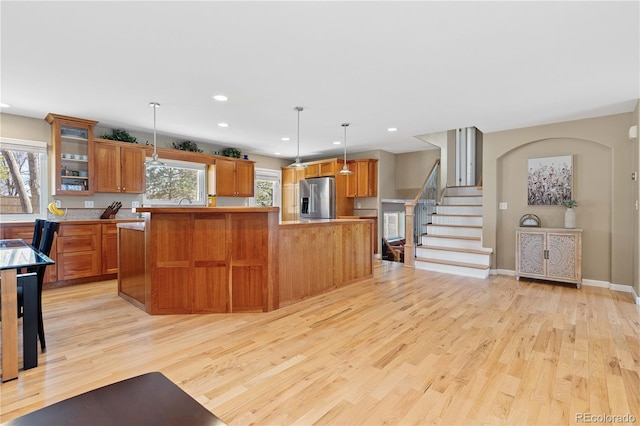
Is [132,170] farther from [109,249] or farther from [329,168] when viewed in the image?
[329,168]

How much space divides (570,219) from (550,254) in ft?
1.95

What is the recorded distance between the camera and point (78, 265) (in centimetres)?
462

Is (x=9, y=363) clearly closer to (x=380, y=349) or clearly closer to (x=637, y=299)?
(x=380, y=349)

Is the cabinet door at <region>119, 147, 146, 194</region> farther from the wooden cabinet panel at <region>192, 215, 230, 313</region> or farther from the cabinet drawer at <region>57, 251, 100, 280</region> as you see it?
the wooden cabinet panel at <region>192, 215, 230, 313</region>

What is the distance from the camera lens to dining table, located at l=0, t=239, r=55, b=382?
82.6 inches

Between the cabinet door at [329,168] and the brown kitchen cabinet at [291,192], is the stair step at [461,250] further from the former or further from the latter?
the brown kitchen cabinet at [291,192]

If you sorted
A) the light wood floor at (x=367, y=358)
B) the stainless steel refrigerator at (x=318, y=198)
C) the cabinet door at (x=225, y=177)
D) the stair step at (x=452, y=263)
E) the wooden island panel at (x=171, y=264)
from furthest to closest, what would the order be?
the stainless steel refrigerator at (x=318, y=198)
the cabinet door at (x=225, y=177)
the stair step at (x=452, y=263)
the wooden island panel at (x=171, y=264)
the light wood floor at (x=367, y=358)

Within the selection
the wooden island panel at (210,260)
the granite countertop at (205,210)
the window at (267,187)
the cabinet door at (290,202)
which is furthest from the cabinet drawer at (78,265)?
the cabinet door at (290,202)

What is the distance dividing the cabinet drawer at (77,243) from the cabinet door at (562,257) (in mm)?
6832

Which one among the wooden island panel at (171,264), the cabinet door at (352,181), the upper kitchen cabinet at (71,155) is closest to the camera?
the wooden island panel at (171,264)


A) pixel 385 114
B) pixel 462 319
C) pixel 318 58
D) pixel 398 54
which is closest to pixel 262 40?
pixel 318 58

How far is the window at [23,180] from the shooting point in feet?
14.8

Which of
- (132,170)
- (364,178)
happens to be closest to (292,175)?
(364,178)

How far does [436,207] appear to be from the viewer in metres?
6.80
